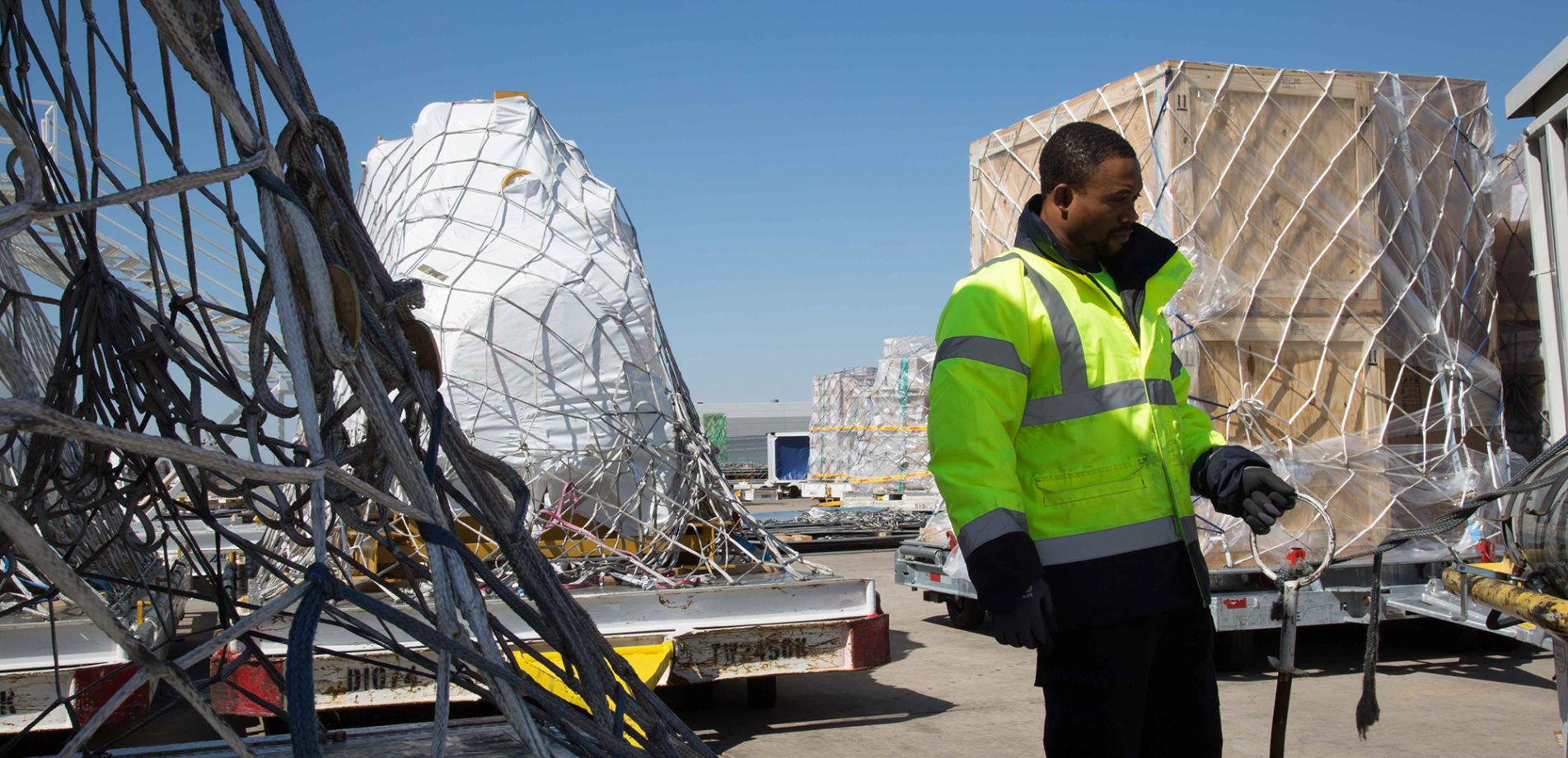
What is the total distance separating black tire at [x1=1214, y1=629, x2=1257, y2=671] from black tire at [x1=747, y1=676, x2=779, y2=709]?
2608 mm

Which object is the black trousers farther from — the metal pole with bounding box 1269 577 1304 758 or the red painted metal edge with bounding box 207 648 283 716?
the red painted metal edge with bounding box 207 648 283 716

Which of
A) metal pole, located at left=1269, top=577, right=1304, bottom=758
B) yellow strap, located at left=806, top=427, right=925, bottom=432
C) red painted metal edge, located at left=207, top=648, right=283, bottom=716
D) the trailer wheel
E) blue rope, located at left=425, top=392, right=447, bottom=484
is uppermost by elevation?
yellow strap, located at left=806, top=427, right=925, bottom=432

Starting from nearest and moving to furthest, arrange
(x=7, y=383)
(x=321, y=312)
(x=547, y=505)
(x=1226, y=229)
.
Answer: (x=7, y=383)
(x=321, y=312)
(x=547, y=505)
(x=1226, y=229)

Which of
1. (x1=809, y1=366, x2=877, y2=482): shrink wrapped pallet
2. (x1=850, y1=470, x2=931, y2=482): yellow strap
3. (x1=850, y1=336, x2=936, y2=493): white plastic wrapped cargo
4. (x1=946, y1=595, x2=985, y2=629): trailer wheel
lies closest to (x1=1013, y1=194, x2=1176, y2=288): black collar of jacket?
(x1=946, y1=595, x2=985, y2=629): trailer wheel

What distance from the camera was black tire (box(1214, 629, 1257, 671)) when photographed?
6621 mm

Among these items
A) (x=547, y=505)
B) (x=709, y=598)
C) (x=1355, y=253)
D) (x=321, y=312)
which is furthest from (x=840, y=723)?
(x=321, y=312)

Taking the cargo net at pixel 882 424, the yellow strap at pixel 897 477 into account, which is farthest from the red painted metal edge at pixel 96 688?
the yellow strap at pixel 897 477

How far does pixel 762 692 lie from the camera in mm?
5859

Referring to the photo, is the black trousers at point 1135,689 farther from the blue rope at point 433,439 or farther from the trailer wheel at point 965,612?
the trailer wheel at point 965,612

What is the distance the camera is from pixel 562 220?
23.0 ft

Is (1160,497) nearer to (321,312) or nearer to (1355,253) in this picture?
(321,312)

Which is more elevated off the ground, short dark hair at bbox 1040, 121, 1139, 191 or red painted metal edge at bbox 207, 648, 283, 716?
short dark hair at bbox 1040, 121, 1139, 191

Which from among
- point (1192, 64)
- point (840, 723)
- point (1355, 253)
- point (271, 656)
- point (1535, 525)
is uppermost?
point (1192, 64)

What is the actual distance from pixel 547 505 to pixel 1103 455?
433cm
